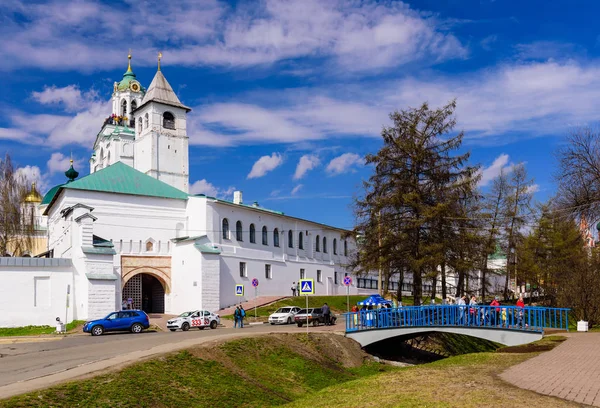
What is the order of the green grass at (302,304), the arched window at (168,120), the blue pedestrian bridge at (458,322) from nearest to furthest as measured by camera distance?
the blue pedestrian bridge at (458,322), the green grass at (302,304), the arched window at (168,120)

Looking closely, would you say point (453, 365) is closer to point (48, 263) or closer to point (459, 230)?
point (459, 230)

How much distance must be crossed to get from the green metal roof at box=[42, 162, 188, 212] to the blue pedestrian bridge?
26116 mm

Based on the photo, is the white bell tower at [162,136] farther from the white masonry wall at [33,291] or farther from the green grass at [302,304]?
the white masonry wall at [33,291]

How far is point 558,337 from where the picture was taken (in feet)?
76.4

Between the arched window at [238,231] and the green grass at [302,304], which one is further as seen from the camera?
the arched window at [238,231]

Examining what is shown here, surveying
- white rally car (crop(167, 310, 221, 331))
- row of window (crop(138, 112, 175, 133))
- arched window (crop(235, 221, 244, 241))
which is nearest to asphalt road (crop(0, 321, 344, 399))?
white rally car (crop(167, 310, 221, 331))

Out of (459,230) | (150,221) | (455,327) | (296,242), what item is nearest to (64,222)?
(150,221)

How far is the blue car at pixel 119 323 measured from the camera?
32.3m

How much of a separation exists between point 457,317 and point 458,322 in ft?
0.76

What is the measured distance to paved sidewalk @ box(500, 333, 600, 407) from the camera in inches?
482

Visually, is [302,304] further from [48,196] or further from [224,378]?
[48,196]

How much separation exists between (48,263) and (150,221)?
38.2ft

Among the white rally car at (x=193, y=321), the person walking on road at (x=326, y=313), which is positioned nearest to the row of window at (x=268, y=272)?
the white rally car at (x=193, y=321)

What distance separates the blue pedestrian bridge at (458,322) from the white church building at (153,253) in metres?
10.6
